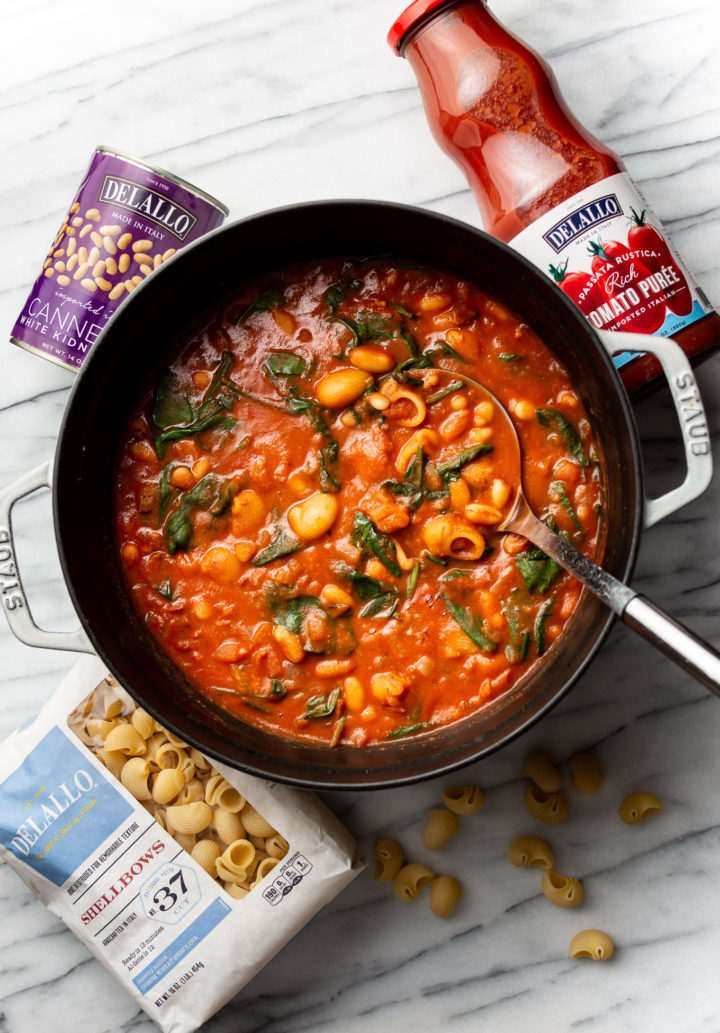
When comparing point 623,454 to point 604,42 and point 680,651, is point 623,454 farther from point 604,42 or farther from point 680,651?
point 604,42

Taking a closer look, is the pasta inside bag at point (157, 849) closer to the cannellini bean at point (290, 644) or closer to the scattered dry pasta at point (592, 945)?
Result: the cannellini bean at point (290, 644)

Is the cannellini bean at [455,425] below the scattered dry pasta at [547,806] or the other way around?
the other way around

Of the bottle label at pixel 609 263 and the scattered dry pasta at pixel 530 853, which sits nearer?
the bottle label at pixel 609 263

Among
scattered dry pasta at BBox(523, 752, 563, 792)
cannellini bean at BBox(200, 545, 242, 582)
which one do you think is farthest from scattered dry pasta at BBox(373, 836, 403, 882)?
cannellini bean at BBox(200, 545, 242, 582)

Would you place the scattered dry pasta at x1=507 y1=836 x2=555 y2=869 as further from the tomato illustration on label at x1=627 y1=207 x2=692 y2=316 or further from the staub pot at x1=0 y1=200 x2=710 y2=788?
the tomato illustration on label at x1=627 y1=207 x2=692 y2=316

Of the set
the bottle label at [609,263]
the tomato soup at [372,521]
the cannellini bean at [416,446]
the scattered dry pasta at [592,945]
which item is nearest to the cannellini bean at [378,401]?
the tomato soup at [372,521]

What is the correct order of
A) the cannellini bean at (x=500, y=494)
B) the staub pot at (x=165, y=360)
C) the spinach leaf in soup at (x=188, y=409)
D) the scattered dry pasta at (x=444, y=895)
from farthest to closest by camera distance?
the scattered dry pasta at (x=444, y=895), the spinach leaf in soup at (x=188, y=409), the cannellini bean at (x=500, y=494), the staub pot at (x=165, y=360)

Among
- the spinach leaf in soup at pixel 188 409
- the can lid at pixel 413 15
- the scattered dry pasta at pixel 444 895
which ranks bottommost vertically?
the scattered dry pasta at pixel 444 895
